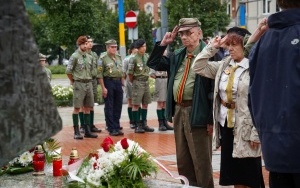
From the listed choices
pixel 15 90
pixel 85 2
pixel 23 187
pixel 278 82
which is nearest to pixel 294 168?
pixel 278 82

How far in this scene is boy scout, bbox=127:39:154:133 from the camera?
1333 centimetres

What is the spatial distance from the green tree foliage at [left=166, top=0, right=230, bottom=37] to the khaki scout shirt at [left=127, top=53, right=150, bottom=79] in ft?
52.4

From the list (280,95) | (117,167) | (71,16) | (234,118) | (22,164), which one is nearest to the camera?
(280,95)

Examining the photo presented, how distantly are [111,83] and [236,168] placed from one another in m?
7.39

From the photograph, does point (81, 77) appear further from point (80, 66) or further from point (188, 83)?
point (188, 83)

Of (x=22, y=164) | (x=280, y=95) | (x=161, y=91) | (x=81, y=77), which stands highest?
(x=280, y=95)

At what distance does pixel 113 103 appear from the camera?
43.4ft

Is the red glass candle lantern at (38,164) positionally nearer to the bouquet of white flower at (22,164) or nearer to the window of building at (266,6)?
the bouquet of white flower at (22,164)

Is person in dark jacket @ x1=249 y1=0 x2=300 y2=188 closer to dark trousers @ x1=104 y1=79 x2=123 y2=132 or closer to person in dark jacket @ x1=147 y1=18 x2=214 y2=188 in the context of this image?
person in dark jacket @ x1=147 y1=18 x2=214 y2=188

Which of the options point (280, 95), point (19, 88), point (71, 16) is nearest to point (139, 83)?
point (71, 16)

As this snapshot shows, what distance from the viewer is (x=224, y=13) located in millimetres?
31859

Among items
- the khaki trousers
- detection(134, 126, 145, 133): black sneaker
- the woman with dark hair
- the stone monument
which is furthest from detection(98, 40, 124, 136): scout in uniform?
the stone monument

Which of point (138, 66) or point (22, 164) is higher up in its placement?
point (138, 66)

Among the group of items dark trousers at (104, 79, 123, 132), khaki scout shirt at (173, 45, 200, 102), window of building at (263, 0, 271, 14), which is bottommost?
dark trousers at (104, 79, 123, 132)
